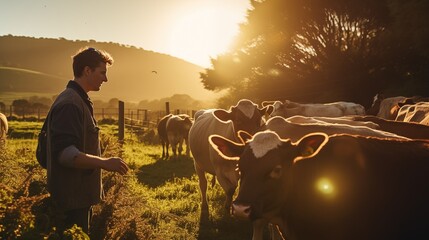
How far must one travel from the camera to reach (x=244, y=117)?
23.5 feet

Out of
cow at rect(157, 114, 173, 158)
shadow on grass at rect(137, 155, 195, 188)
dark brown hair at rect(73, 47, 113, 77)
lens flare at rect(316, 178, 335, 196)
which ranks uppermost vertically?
dark brown hair at rect(73, 47, 113, 77)

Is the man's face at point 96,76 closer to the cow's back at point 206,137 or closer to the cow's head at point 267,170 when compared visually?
the cow's head at point 267,170

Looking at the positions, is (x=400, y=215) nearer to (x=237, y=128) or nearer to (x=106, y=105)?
(x=237, y=128)

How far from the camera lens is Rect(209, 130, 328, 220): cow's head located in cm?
346

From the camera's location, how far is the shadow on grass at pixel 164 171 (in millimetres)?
12143

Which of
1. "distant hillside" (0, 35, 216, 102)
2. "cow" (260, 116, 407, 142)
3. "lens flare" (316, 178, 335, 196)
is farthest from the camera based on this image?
"distant hillside" (0, 35, 216, 102)

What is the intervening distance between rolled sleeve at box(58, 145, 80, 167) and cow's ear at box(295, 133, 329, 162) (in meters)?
2.03

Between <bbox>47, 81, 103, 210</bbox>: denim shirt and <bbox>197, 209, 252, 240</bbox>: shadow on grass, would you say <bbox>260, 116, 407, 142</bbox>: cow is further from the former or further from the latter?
<bbox>47, 81, 103, 210</bbox>: denim shirt

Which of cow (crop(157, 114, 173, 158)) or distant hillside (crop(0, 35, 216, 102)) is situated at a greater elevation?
distant hillside (crop(0, 35, 216, 102))

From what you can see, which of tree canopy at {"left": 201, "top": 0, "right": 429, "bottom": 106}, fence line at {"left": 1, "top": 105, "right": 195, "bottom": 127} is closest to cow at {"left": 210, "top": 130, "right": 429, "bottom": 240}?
tree canopy at {"left": 201, "top": 0, "right": 429, "bottom": 106}

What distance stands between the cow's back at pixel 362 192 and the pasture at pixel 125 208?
218cm

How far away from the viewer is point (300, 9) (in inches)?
1109

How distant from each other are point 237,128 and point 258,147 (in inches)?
138

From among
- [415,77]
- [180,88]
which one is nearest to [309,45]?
[415,77]
